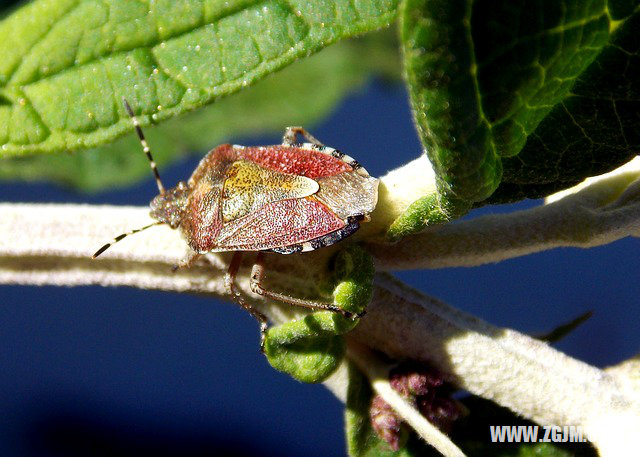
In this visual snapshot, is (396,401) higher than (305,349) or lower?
lower

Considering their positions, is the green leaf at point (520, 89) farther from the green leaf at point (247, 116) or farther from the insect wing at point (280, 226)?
the green leaf at point (247, 116)

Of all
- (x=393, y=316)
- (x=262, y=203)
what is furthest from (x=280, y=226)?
(x=393, y=316)

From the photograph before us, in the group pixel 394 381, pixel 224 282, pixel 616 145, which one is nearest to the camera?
pixel 616 145

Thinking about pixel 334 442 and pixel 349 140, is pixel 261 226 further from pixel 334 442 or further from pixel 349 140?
pixel 349 140

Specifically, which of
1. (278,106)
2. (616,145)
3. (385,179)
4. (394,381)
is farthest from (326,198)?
(278,106)

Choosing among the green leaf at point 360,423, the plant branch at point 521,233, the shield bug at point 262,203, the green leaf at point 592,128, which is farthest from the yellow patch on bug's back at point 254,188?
the green leaf at point 592,128

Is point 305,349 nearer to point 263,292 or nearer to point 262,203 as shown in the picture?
point 263,292
